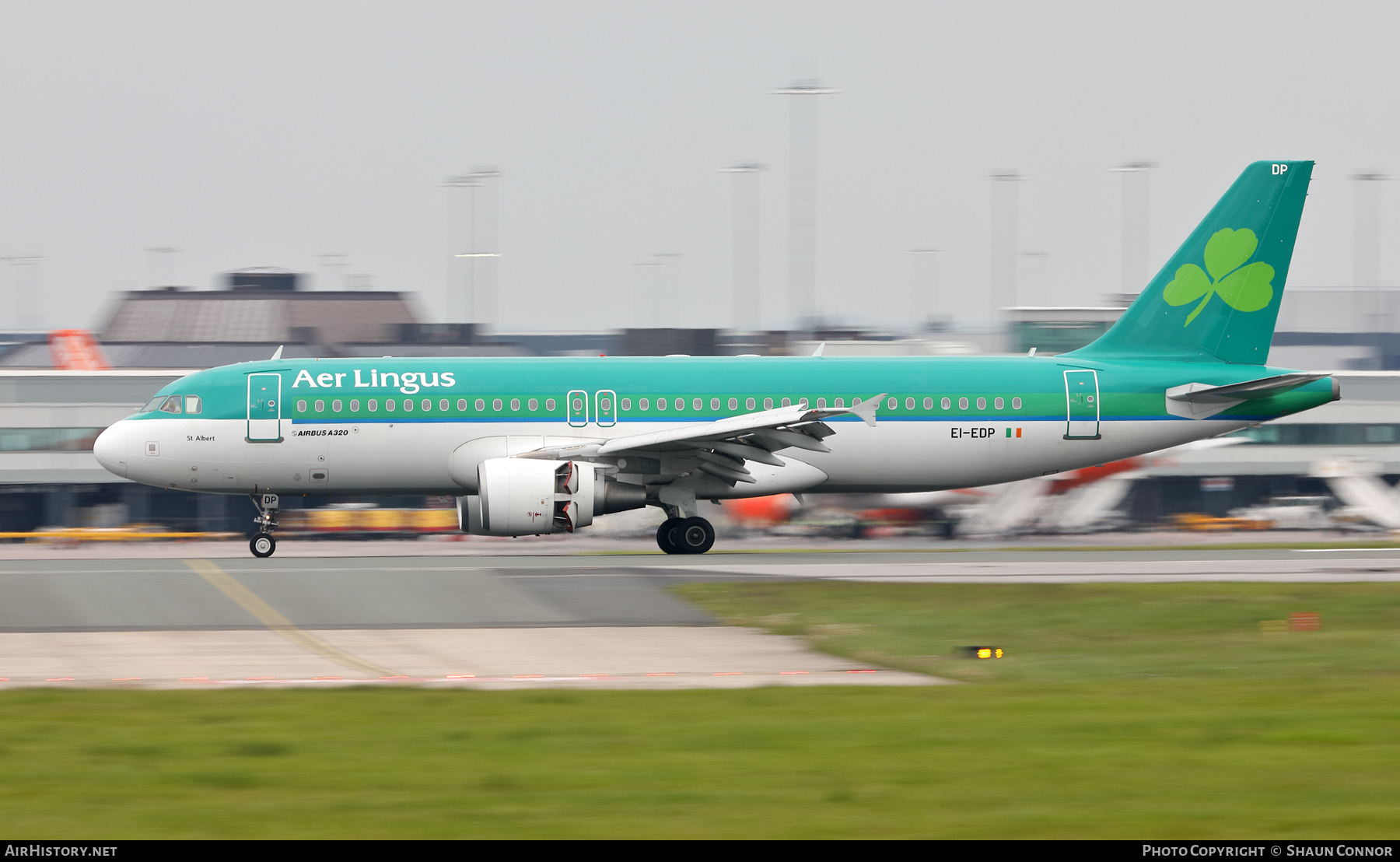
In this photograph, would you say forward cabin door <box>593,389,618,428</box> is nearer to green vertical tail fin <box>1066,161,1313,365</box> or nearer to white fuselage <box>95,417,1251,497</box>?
white fuselage <box>95,417,1251,497</box>

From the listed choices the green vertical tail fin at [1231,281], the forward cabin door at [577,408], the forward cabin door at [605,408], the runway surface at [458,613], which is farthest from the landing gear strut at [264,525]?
the green vertical tail fin at [1231,281]

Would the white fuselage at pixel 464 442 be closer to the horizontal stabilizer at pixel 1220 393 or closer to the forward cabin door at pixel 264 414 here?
the forward cabin door at pixel 264 414

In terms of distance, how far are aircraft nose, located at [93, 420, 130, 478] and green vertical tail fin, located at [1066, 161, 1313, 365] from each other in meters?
19.9

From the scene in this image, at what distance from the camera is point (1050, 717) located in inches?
Result: 469

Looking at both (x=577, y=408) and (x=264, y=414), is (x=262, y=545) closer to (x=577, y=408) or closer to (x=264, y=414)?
(x=264, y=414)

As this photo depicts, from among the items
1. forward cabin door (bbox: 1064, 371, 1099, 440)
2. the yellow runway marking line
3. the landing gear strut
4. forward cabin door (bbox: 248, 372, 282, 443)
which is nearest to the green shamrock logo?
forward cabin door (bbox: 1064, 371, 1099, 440)

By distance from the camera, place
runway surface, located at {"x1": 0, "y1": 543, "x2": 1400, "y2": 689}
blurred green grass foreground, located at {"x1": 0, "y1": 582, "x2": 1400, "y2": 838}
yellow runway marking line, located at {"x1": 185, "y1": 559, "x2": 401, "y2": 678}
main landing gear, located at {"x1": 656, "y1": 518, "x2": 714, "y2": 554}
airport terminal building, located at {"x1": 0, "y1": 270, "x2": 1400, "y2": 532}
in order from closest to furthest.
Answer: blurred green grass foreground, located at {"x1": 0, "y1": 582, "x2": 1400, "y2": 838} < runway surface, located at {"x1": 0, "y1": 543, "x2": 1400, "y2": 689} < yellow runway marking line, located at {"x1": 185, "y1": 559, "x2": 401, "y2": 678} < main landing gear, located at {"x1": 656, "y1": 518, "x2": 714, "y2": 554} < airport terminal building, located at {"x1": 0, "y1": 270, "x2": 1400, "y2": 532}

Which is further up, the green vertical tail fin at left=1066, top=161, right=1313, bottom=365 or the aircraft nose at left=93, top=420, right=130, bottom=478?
the green vertical tail fin at left=1066, top=161, right=1313, bottom=365

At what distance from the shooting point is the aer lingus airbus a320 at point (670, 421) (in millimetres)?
30391

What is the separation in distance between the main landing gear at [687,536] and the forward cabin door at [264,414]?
26.1 ft

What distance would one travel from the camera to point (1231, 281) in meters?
32.2

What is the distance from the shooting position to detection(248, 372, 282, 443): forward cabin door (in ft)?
99.6

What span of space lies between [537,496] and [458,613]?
8.63 meters
